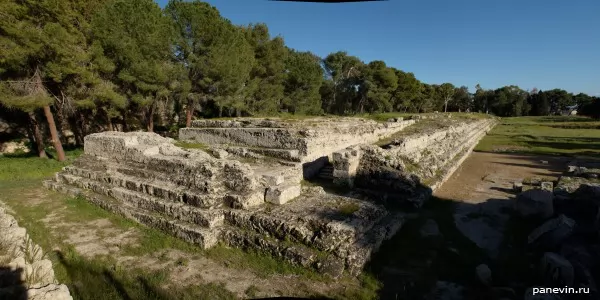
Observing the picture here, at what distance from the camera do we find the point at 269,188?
7.08 metres

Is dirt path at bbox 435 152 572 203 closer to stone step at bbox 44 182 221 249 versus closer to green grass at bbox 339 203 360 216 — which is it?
green grass at bbox 339 203 360 216

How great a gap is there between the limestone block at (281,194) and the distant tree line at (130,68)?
11.7m

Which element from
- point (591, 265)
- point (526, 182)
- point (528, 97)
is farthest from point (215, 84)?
point (528, 97)

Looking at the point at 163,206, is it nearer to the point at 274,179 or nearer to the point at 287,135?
the point at 274,179

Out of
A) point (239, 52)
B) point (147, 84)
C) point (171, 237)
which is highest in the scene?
point (239, 52)

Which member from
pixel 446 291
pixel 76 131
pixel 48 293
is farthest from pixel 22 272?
pixel 76 131

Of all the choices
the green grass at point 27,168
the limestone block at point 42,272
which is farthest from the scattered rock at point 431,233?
the green grass at point 27,168

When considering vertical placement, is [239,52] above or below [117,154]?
above

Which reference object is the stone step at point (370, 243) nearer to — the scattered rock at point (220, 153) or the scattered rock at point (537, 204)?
the scattered rock at point (537, 204)

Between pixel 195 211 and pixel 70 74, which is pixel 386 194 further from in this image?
pixel 70 74

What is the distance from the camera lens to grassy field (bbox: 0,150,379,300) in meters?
4.86

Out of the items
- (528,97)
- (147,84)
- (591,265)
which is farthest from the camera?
(528,97)

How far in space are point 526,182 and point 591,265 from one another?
20.6 ft

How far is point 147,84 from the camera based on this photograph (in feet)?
53.2
